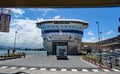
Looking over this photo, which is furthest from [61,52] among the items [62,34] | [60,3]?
[60,3]

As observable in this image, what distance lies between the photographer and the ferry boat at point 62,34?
79.8m

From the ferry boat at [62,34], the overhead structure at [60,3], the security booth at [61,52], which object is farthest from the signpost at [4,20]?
the ferry boat at [62,34]

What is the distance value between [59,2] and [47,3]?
1.00m

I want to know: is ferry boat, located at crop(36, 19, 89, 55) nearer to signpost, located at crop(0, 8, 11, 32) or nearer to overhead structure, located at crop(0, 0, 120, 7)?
signpost, located at crop(0, 8, 11, 32)

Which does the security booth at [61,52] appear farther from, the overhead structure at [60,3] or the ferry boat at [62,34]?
the overhead structure at [60,3]

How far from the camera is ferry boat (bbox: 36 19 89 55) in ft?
262

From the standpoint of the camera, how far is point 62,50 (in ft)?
177

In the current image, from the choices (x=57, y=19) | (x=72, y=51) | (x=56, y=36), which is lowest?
(x=72, y=51)

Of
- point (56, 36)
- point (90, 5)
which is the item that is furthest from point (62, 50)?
point (90, 5)

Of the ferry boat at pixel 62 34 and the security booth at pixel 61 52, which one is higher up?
the ferry boat at pixel 62 34

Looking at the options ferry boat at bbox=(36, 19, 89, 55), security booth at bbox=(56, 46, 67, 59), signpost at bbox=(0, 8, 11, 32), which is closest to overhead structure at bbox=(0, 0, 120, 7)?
signpost at bbox=(0, 8, 11, 32)

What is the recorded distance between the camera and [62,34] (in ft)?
260

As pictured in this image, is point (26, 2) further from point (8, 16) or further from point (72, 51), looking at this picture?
point (72, 51)

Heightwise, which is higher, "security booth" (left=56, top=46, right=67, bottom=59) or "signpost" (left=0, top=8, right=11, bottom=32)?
"signpost" (left=0, top=8, right=11, bottom=32)
